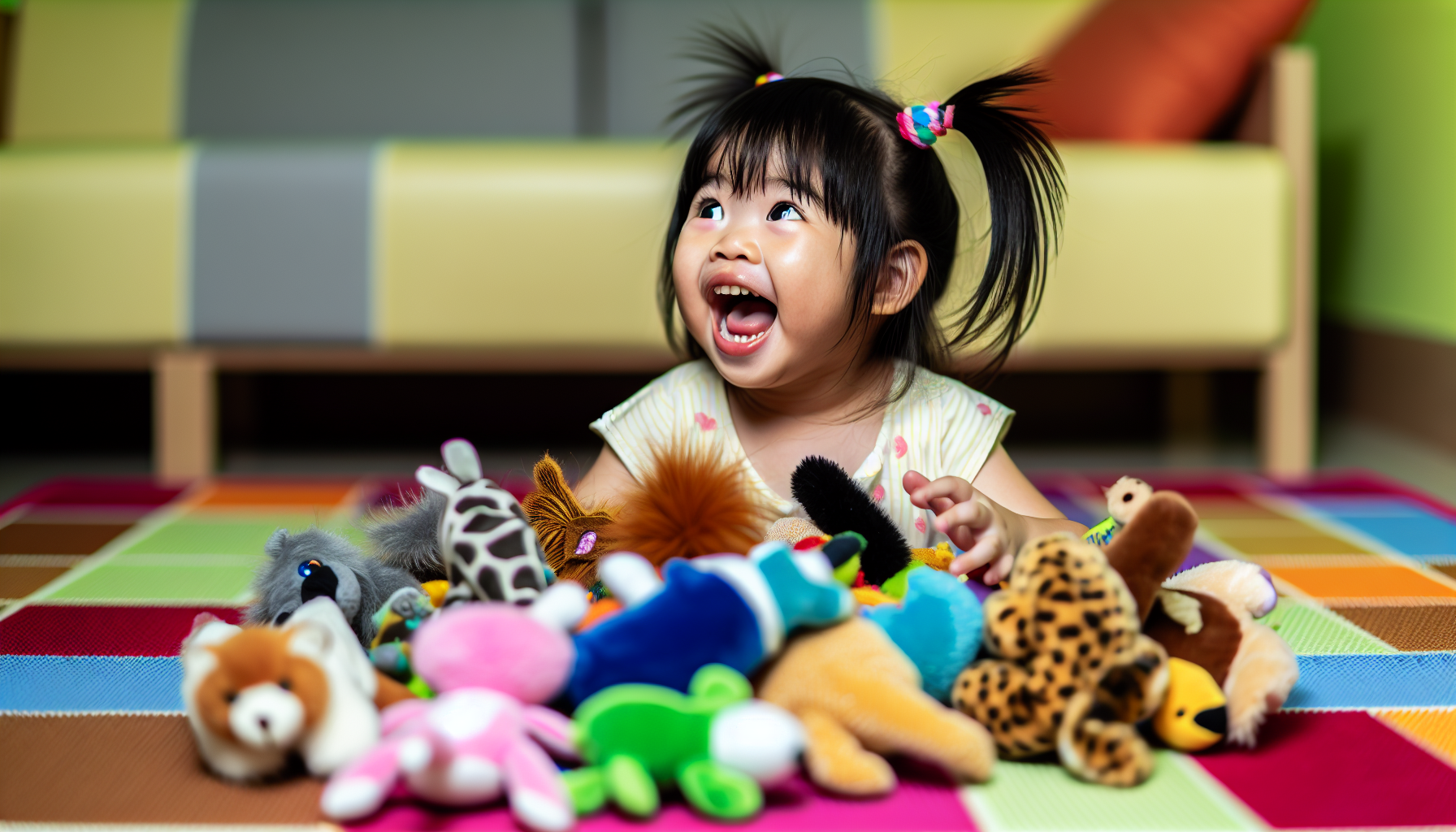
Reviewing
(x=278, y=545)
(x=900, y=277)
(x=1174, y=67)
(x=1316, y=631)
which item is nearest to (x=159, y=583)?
(x=278, y=545)

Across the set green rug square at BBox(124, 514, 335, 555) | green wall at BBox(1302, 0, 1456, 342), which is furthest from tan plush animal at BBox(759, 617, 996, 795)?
green wall at BBox(1302, 0, 1456, 342)

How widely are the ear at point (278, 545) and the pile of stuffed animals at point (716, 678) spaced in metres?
0.09

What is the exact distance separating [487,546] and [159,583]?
47 cm

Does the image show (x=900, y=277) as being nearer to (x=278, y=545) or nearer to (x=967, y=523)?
(x=967, y=523)

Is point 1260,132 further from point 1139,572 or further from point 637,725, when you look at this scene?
point 637,725

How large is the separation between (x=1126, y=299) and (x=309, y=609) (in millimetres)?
1056

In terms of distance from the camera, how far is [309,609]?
0.66m

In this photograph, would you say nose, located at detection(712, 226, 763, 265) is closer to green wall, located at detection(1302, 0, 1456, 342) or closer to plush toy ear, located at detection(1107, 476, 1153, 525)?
plush toy ear, located at detection(1107, 476, 1153, 525)

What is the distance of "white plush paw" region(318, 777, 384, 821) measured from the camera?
527mm

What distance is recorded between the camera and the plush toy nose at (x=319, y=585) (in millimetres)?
705

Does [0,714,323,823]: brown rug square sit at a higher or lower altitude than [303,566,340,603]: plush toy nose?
lower

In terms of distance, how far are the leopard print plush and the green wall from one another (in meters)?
1.26

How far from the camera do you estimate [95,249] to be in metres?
1.44

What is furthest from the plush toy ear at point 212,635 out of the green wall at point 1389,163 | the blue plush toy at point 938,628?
the green wall at point 1389,163
